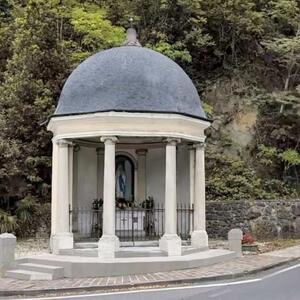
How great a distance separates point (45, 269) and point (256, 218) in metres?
11.2

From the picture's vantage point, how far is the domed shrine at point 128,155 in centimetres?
1598

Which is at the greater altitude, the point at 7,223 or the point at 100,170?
the point at 100,170

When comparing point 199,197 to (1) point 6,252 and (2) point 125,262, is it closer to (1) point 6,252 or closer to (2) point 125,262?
(2) point 125,262

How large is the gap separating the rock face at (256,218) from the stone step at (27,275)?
10661 mm

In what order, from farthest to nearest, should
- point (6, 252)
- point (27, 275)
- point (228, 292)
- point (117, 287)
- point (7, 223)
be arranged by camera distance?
1. point (7, 223)
2. point (6, 252)
3. point (27, 275)
4. point (117, 287)
5. point (228, 292)

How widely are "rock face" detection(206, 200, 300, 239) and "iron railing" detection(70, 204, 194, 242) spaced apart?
4199mm

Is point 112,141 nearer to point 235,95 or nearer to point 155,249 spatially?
point 155,249

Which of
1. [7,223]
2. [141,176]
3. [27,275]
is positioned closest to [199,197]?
[141,176]

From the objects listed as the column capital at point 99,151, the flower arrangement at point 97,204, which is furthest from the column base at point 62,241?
the column capital at point 99,151

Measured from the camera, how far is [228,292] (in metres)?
11.6

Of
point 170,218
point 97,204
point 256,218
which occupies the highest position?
point 97,204

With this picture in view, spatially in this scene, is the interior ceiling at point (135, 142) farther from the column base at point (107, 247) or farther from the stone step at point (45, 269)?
the stone step at point (45, 269)

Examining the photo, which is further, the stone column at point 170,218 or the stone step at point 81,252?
→ the stone column at point 170,218

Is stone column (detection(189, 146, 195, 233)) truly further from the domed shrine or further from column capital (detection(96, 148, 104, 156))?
column capital (detection(96, 148, 104, 156))
